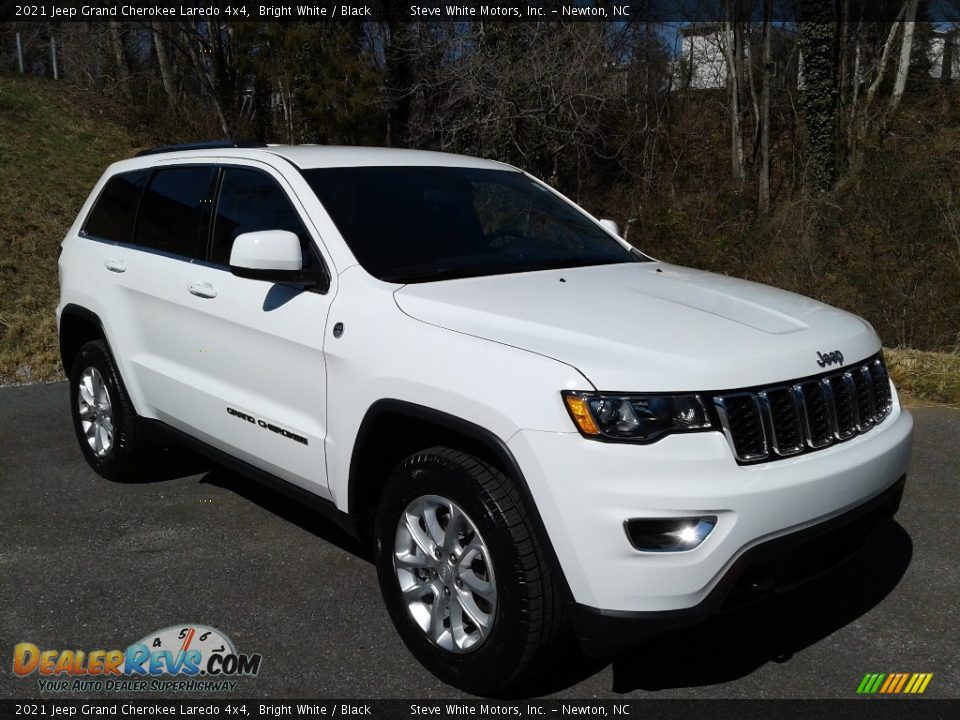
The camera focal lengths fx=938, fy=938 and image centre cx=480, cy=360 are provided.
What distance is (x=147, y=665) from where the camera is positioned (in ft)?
11.2

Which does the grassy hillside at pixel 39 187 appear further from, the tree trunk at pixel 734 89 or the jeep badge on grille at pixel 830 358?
the tree trunk at pixel 734 89

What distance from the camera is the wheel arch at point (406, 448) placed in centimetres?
280

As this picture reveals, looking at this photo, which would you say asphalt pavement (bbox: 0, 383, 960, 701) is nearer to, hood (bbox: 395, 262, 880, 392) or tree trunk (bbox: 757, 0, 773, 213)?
hood (bbox: 395, 262, 880, 392)

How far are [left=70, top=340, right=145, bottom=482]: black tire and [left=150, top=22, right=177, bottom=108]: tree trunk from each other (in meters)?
19.6

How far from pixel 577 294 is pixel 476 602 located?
1167mm

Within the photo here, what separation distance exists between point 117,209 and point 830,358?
156 inches

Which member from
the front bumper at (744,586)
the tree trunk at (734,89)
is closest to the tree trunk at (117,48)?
the tree trunk at (734,89)

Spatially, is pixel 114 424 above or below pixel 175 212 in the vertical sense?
below

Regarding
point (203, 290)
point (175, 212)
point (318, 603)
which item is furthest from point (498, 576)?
point (175, 212)

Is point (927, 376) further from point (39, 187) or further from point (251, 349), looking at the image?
point (39, 187)

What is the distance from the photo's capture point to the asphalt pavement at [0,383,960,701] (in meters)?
3.27

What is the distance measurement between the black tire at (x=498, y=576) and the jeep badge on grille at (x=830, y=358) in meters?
1.10

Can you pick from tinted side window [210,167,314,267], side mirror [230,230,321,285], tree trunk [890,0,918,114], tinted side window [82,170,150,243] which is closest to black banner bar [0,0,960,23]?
tree trunk [890,0,918,114]
